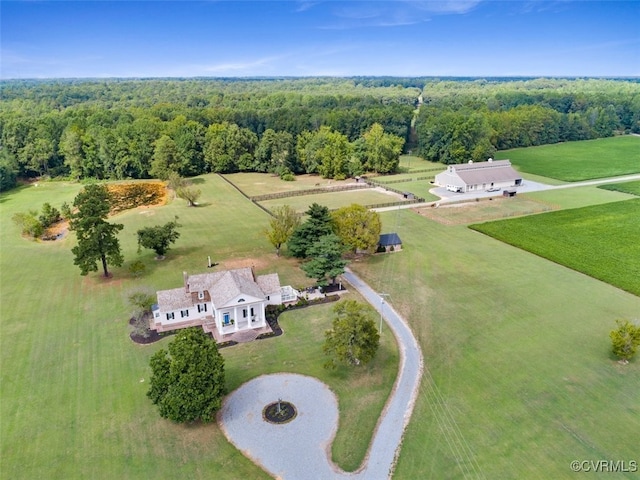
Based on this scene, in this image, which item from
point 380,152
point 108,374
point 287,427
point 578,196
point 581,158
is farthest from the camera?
point 581,158

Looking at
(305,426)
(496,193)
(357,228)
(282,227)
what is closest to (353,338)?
(305,426)

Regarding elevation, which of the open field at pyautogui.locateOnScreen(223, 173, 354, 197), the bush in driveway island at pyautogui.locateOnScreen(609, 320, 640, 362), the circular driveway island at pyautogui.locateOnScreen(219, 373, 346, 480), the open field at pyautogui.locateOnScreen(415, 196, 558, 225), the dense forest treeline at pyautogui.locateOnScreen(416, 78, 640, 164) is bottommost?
the open field at pyautogui.locateOnScreen(223, 173, 354, 197)

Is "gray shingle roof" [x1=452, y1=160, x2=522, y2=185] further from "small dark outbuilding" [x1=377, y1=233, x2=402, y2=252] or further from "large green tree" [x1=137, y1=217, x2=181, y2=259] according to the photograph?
"large green tree" [x1=137, y1=217, x2=181, y2=259]

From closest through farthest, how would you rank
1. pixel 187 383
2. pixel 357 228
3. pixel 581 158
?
pixel 187 383 → pixel 357 228 → pixel 581 158

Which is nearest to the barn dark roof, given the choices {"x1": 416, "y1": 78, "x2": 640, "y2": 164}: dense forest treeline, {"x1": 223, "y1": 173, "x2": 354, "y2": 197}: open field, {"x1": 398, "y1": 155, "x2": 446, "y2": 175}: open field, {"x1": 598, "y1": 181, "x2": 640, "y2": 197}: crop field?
{"x1": 223, "y1": 173, "x2": 354, "y2": 197}: open field

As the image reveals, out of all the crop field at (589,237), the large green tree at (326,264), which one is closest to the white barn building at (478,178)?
the crop field at (589,237)

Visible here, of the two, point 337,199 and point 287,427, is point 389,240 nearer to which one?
point 337,199

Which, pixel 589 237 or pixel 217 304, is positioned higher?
pixel 217 304

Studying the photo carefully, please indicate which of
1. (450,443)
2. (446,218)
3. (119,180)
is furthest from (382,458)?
(119,180)

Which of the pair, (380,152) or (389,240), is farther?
(380,152)
